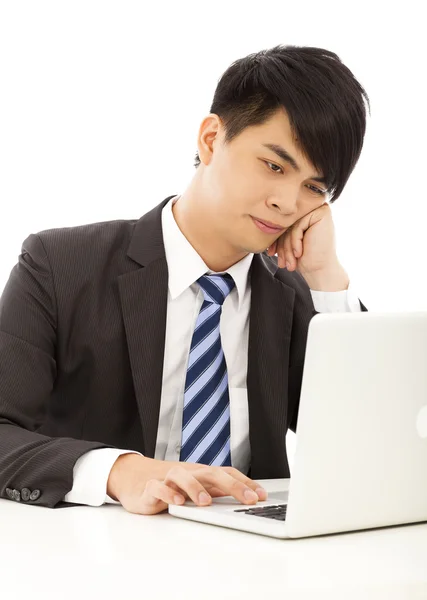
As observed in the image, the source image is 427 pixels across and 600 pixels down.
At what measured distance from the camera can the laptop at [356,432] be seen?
1331 millimetres

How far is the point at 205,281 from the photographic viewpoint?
7.71 ft

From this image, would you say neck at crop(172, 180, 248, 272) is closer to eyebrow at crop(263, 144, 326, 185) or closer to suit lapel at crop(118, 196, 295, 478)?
suit lapel at crop(118, 196, 295, 478)

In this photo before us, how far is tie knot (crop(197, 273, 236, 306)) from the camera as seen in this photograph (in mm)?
2346

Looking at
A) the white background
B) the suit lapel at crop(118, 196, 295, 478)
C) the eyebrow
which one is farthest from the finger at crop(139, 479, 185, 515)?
the white background

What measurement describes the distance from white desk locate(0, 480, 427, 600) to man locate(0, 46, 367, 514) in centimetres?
62

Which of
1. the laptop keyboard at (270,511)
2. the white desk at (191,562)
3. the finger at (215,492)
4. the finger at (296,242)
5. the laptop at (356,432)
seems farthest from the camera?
the finger at (296,242)

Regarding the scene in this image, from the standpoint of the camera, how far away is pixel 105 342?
221cm

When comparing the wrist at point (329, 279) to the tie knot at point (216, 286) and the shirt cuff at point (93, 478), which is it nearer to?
the tie knot at point (216, 286)

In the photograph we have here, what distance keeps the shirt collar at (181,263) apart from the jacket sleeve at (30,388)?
316 mm

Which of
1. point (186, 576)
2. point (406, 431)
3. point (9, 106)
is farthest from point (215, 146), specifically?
point (9, 106)

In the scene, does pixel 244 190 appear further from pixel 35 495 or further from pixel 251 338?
pixel 35 495

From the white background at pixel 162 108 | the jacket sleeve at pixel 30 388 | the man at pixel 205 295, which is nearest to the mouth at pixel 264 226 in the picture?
the man at pixel 205 295

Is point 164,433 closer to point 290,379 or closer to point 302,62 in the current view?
point 290,379

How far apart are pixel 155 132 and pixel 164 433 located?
1918 mm
